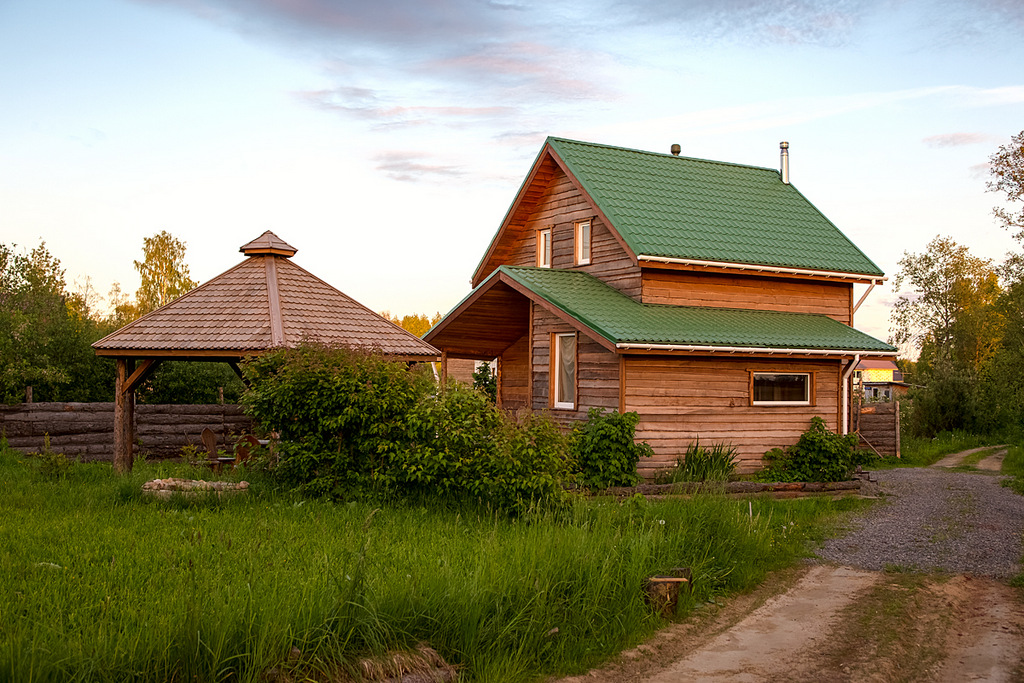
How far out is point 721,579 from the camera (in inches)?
401

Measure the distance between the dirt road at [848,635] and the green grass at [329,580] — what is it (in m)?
0.39

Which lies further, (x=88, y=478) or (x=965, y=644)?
(x=88, y=478)

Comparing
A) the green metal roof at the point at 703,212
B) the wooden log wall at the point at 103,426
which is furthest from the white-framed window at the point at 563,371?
the wooden log wall at the point at 103,426

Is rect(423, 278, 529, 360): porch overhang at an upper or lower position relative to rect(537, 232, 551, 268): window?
lower

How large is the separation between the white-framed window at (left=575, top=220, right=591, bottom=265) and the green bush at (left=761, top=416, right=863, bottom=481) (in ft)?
21.4

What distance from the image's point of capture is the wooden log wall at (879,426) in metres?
25.7

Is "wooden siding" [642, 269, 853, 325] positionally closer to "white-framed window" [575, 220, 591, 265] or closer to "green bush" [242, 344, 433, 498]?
"white-framed window" [575, 220, 591, 265]

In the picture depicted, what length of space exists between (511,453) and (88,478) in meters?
8.13

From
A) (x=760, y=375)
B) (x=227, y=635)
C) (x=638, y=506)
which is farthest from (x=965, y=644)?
(x=760, y=375)

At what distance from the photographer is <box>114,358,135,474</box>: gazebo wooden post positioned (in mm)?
17578

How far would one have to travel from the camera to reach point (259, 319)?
18.1 metres

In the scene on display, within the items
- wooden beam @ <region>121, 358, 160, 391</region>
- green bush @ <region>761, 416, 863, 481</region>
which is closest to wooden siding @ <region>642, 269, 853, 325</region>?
green bush @ <region>761, 416, 863, 481</region>

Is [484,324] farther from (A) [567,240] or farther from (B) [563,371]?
(B) [563,371]

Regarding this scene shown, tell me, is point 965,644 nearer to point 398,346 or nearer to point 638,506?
Result: point 638,506
